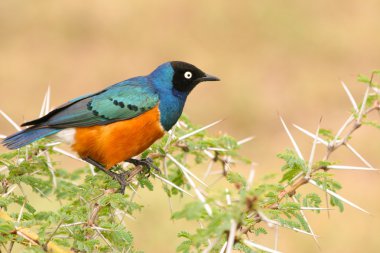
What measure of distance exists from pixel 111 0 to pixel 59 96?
3.15 meters

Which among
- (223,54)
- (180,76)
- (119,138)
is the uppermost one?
(180,76)

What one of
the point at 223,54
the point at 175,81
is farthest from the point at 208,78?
the point at 223,54

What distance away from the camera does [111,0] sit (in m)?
15.5

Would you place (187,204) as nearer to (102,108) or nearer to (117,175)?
(117,175)

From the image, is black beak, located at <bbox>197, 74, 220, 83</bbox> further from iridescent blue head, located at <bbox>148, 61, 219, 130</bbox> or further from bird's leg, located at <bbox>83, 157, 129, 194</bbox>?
bird's leg, located at <bbox>83, 157, 129, 194</bbox>

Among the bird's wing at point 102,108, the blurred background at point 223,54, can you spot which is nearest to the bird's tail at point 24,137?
the bird's wing at point 102,108

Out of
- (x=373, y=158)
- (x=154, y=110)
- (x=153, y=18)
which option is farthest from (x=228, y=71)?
(x=154, y=110)

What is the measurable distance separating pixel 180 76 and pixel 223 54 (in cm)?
840

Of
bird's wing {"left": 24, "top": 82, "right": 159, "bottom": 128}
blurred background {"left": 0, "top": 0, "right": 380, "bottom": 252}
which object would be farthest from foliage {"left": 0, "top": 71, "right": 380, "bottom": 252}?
blurred background {"left": 0, "top": 0, "right": 380, "bottom": 252}

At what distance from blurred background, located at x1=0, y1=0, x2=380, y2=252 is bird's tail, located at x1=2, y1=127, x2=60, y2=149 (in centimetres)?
625

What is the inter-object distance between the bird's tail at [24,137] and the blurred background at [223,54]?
625 centimetres

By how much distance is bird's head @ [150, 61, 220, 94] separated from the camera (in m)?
→ 5.94

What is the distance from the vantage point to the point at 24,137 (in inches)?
191

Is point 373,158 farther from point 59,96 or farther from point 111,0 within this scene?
point 111,0
